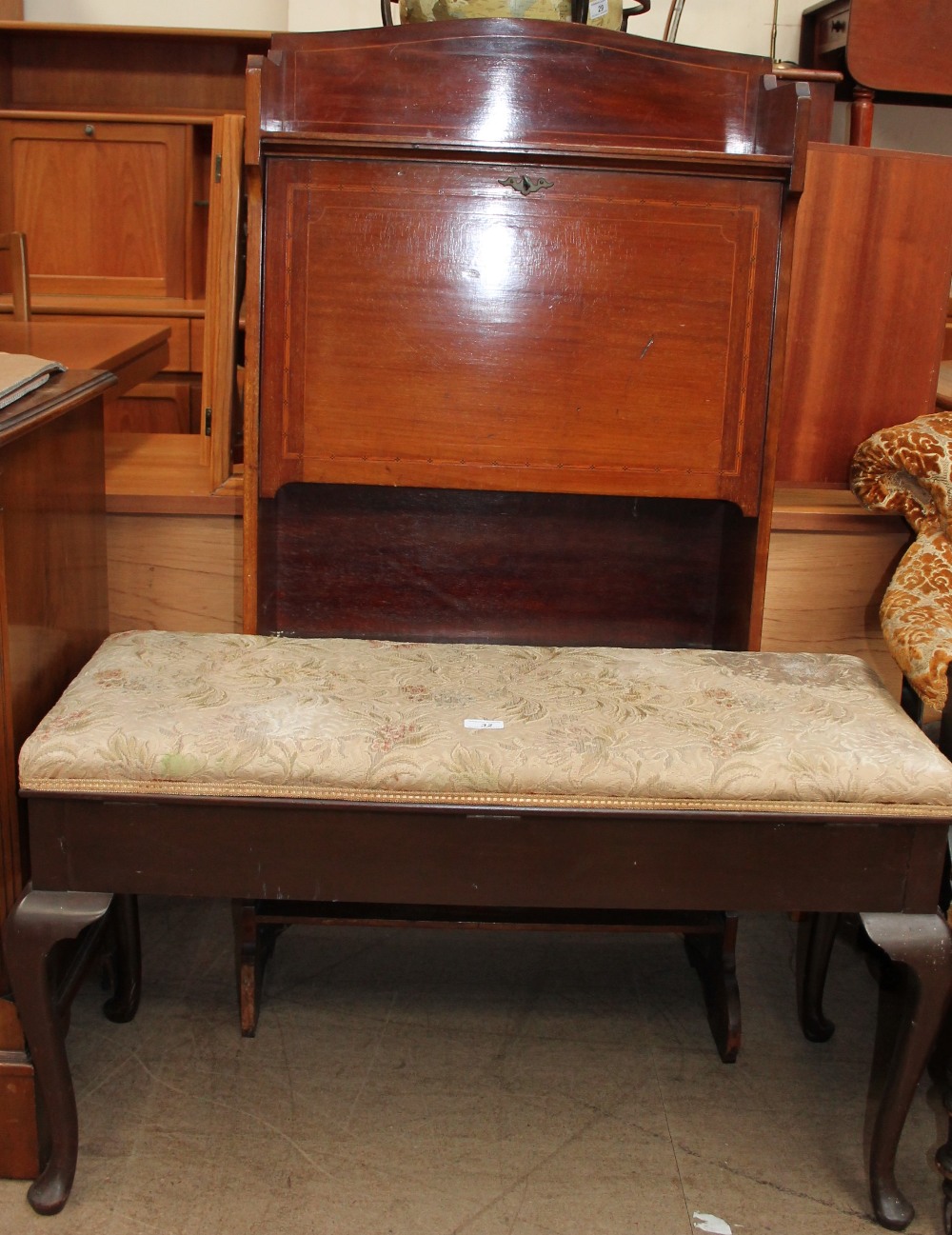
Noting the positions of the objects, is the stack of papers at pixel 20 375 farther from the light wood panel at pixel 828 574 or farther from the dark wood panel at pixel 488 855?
the light wood panel at pixel 828 574

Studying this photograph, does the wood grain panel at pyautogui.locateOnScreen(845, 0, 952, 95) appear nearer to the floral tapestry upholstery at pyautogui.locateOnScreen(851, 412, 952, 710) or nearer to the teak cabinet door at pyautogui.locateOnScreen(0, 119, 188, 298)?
the floral tapestry upholstery at pyautogui.locateOnScreen(851, 412, 952, 710)

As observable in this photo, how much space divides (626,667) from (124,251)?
2960 millimetres

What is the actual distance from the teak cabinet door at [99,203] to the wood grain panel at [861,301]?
2.49 meters

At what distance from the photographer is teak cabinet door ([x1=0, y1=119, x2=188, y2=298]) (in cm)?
393

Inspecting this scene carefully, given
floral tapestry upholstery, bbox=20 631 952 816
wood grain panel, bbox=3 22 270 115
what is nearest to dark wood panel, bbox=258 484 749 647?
floral tapestry upholstery, bbox=20 631 952 816

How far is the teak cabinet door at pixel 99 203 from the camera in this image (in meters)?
3.93

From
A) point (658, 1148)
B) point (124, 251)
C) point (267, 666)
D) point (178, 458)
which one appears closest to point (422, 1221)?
point (658, 1148)

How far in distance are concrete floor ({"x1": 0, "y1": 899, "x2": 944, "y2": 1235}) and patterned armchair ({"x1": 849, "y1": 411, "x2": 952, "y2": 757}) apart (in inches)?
22.6

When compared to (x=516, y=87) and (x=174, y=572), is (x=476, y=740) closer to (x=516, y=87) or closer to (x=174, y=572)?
(x=174, y=572)

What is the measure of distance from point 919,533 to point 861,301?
1.50 feet

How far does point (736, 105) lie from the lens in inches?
73.5

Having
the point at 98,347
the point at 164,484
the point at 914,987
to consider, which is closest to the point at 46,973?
the point at 164,484

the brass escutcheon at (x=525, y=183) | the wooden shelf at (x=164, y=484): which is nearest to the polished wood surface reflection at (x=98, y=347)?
the wooden shelf at (x=164, y=484)

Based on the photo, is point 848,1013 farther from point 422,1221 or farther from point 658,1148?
point 422,1221
